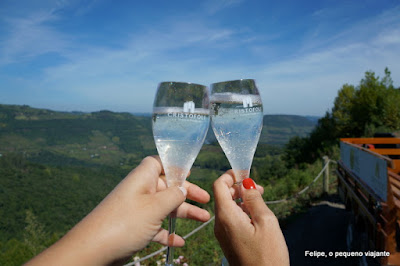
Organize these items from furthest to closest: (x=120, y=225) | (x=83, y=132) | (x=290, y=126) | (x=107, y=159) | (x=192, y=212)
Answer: (x=83, y=132), (x=290, y=126), (x=107, y=159), (x=192, y=212), (x=120, y=225)

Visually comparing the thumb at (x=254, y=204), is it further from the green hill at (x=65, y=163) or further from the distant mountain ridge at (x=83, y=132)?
the distant mountain ridge at (x=83, y=132)

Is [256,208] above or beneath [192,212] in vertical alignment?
above

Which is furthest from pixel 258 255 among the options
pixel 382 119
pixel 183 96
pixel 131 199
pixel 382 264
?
pixel 382 119

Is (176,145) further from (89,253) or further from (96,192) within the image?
(96,192)

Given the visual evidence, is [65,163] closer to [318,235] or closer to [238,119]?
[318,235]

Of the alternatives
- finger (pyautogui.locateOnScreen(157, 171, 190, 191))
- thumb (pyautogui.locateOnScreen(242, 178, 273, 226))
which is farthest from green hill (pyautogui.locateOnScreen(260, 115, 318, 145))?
thumb (pyautogui.locateOnScreen(242, 178, 273, 226))

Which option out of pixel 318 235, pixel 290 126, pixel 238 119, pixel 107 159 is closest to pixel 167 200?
pixel 238 119

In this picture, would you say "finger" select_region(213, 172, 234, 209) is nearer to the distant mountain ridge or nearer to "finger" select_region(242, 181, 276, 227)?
"finger" select_region(242, 181, 276, 227)
